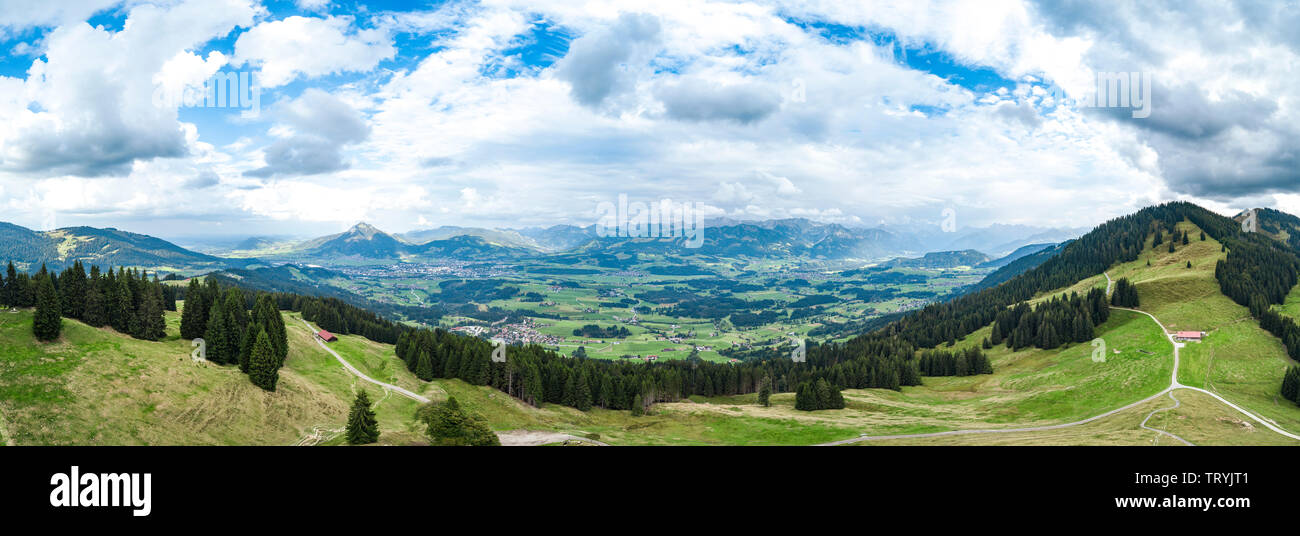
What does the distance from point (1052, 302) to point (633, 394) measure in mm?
139489

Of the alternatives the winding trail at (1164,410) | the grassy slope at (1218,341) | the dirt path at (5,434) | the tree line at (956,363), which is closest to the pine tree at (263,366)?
the dirt path at (5,434)

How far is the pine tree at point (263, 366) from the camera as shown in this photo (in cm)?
6725

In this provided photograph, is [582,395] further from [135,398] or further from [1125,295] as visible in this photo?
[1125,295]

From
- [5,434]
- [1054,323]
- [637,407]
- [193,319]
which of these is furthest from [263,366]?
[1054,323]

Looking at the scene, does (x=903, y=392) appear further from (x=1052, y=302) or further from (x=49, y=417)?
(x=49, y=417)

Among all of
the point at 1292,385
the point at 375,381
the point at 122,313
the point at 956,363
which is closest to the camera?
the point at 122,313

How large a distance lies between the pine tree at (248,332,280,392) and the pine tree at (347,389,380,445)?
22675 millimetres

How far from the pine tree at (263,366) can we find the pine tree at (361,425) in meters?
22.7

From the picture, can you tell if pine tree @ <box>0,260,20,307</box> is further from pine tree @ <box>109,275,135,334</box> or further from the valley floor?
pine tree @ <box>109,275,135,334</box>

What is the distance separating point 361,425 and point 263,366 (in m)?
24.9

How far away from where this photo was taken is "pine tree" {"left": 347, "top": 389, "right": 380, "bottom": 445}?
53250mm

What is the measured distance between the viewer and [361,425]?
176 ft

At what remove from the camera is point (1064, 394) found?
101 metres

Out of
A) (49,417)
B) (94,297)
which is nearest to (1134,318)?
(49,417)
